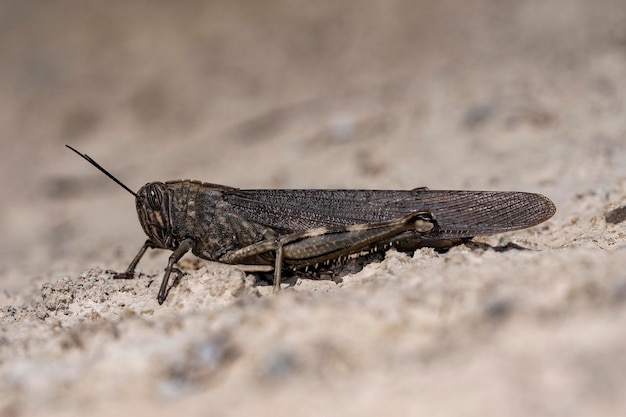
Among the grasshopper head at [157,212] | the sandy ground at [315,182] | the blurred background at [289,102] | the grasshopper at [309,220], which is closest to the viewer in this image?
the sandy ground at [315,182]

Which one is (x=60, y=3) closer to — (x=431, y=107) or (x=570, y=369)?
(x=431, y=107)

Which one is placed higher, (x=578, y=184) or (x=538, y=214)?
(x=578, y=184)

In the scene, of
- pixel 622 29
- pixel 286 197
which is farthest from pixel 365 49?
pixel 286 197

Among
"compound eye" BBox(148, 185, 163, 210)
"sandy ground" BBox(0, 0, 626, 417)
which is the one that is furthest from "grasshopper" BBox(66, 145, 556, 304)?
"sandy ground" BBox(0, 0, 626, 417)

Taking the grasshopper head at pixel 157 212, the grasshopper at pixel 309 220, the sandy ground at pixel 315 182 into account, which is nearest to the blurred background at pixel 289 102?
the sandy ground at pixel 315 182

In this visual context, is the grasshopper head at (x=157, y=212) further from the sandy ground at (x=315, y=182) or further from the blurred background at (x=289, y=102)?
the blurred background at (x=289, y=102)

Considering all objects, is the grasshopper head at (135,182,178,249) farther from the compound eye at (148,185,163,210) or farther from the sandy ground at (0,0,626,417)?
the sandy ground at (0,0,626,417)

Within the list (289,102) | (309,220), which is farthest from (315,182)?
(289,102)
